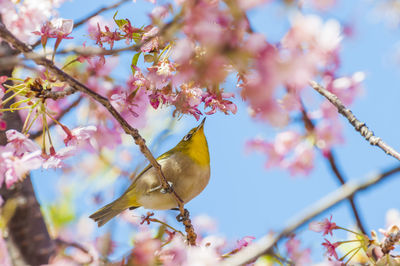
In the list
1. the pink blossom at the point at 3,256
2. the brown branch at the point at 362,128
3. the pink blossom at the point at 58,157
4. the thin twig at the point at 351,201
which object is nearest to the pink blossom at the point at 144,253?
the pink blossom at the point at 58,157

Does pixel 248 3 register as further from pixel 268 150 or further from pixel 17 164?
pixel 268 150

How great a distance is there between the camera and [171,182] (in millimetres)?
3688

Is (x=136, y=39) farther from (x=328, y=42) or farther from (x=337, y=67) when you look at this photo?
(x=337, y=67)

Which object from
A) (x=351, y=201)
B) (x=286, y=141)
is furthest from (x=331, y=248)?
(x=286, y=141)

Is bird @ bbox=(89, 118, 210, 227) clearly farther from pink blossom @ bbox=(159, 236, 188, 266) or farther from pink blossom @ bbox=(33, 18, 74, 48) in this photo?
pink blossom @ bbox=(33, 18, 74, 48)

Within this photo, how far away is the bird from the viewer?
3.65 metres

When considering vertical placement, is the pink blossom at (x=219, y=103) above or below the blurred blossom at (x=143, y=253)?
above

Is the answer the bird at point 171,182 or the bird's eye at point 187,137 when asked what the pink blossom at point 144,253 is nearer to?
the bird at point 171,182

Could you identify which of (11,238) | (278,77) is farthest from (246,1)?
(11,238)

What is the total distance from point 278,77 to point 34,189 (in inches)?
96.1

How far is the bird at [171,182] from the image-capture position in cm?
365

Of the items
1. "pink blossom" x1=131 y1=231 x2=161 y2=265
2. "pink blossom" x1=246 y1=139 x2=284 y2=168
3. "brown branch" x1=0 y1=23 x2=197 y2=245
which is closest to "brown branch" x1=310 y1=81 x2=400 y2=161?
"brown branch" x1=0 y1=23 x2=197 y2=245

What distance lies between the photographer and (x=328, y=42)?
2699 millimetres

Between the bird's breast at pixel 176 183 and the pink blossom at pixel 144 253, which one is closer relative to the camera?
the pink blossom at pixel 144 253
